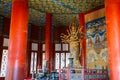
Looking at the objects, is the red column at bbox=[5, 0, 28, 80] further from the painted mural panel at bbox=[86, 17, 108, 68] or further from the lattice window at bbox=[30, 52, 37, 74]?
the lattice window at bbox=[30, 52, 37, 74]

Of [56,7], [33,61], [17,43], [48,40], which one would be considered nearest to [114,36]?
[17,43]

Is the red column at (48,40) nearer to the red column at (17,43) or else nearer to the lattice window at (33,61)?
the lattice window at (33,61)

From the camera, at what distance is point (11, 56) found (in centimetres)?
305

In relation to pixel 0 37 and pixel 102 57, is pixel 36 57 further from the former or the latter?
pixel 102 57

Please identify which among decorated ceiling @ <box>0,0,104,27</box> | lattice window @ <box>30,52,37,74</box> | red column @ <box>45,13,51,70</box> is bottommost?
lattice window @ <box>30,52,37,74</box>

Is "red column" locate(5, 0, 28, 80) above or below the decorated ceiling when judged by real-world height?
below

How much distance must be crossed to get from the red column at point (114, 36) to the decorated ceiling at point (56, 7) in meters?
4.28

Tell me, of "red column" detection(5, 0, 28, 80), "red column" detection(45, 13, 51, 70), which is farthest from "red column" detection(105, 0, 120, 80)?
"red column" detection(45, 13, 51, 70)

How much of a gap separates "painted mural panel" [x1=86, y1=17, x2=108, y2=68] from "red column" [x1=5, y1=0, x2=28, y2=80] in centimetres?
455

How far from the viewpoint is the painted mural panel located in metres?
6.90

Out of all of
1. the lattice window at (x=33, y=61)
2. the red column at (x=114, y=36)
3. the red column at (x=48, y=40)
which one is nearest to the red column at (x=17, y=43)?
the red column at (x=114, y=36)

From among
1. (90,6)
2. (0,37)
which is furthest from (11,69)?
(0,37)

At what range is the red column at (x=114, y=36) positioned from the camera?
282 centimetres

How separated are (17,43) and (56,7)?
526cm
